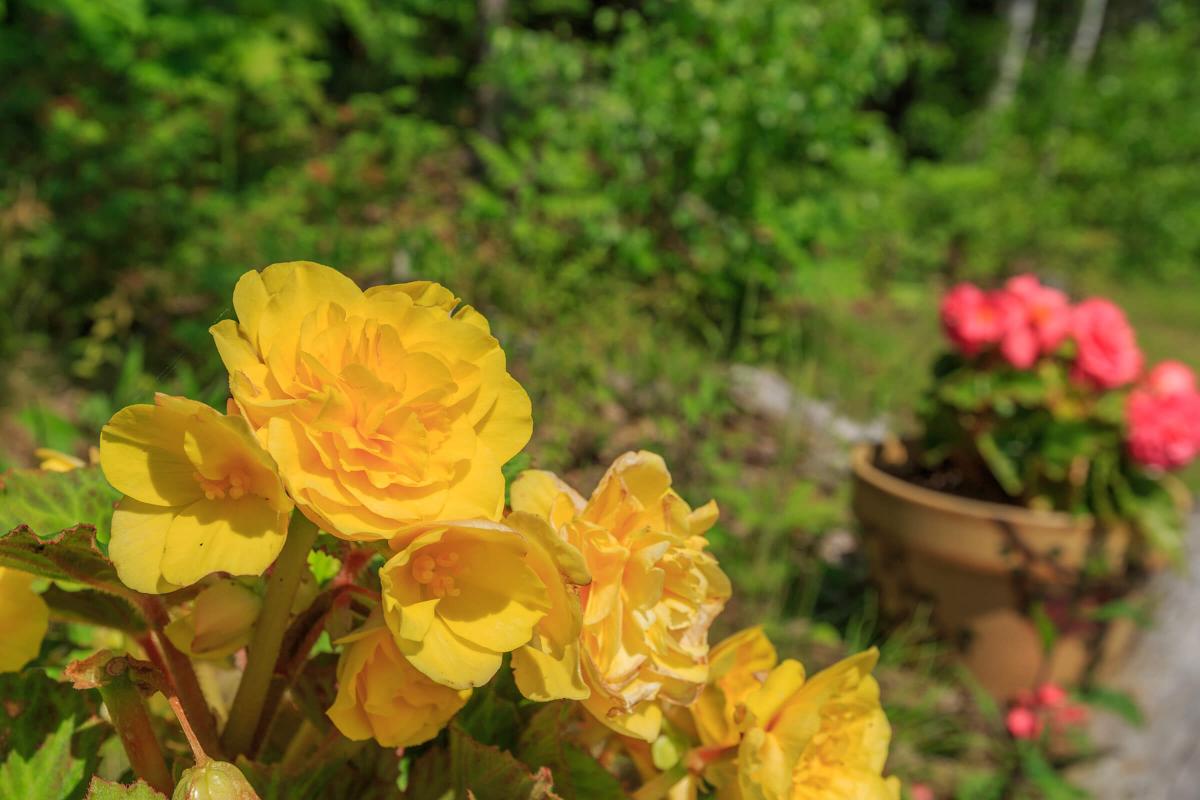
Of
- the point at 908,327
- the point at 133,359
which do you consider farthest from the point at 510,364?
the point at 908,327

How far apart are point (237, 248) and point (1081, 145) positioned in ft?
35.0

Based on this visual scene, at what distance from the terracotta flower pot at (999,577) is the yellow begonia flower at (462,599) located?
1.96 meters

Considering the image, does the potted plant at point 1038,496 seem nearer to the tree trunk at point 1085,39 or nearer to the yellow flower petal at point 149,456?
the yellow flower petal at point 149,456

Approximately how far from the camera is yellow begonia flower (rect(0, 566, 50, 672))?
604 mm

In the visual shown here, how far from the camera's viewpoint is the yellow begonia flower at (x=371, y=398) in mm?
481

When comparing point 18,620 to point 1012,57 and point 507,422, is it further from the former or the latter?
point 1012,57

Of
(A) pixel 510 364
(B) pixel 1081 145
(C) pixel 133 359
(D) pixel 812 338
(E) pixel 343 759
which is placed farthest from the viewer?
(B) pixel 1081 145

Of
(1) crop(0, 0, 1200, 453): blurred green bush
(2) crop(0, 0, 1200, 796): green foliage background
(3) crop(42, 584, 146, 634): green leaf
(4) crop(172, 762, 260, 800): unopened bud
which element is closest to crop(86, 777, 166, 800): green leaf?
(4) crop(172, 762, 260, 800): unopened bud

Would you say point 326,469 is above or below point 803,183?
above

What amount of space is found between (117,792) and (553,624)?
237 millimetres

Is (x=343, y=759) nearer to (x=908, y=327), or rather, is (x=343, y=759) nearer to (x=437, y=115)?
(x=908, y=327)

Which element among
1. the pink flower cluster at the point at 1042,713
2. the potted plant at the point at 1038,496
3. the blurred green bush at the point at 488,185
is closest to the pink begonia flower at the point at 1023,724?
the pink flower cluster at the point at 1042,713

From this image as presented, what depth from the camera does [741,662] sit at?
0.67 meters

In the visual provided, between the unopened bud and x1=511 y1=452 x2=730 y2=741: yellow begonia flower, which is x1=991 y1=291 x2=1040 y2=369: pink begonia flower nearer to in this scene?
x1=511 y1=452 x2=730 y2=741: yellow begonia flower
